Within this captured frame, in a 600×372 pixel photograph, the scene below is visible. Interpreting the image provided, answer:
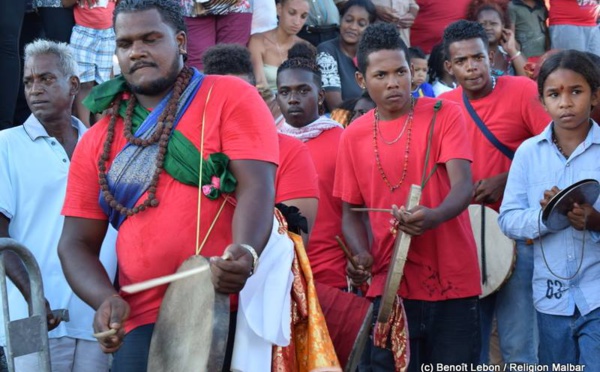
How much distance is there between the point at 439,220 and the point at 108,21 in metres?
4.51

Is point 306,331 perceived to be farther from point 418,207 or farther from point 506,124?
point 506,124

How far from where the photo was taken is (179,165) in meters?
3.94

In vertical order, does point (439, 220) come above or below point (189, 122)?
below

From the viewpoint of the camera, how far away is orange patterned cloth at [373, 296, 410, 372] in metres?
5.41

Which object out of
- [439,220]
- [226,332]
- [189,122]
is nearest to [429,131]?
[439,220]

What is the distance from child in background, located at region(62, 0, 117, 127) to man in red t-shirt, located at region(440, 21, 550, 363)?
125 inches

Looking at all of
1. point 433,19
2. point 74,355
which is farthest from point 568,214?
point 433,19

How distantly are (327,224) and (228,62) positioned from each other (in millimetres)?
1288

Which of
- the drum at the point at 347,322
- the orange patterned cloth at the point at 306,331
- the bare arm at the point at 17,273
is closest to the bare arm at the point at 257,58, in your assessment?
the drum at the point at 347,322

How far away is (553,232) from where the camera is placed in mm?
5492

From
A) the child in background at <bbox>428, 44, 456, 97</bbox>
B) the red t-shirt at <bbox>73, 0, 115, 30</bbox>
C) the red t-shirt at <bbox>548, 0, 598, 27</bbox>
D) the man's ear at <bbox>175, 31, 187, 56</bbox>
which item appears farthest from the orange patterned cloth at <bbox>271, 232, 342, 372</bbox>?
the red t-shirt at <bbox>548, 0, 598, 27</bbox>

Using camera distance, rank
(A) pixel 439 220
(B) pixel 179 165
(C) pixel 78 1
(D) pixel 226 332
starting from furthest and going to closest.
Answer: (C) pixel 78 1 → (A) pixel 439 220 → (B) pixel 179 165 → (D) pixel 226 332

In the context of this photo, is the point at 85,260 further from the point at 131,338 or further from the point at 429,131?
the point at 429,131

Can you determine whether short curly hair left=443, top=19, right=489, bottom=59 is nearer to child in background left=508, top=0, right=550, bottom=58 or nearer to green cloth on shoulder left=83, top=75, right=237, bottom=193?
green cloth on shoulder left=83, top=75, right=237, bottom=193
